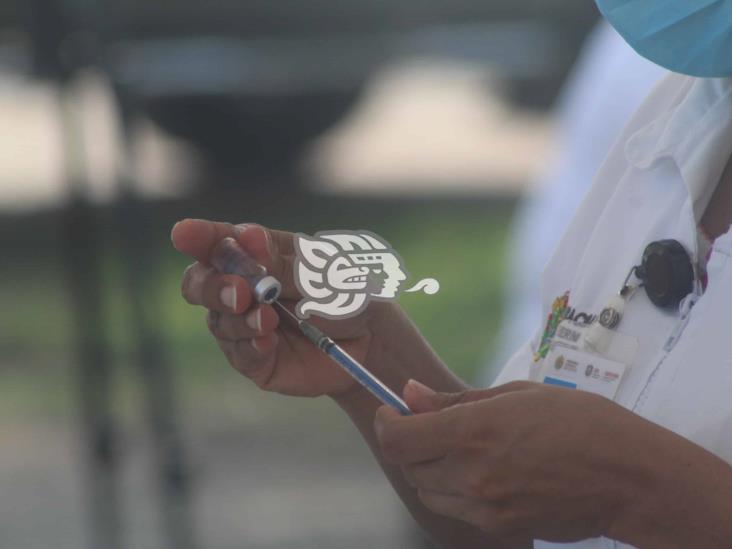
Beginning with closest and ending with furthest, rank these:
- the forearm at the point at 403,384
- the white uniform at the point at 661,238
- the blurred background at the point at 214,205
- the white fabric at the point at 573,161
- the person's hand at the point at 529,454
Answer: the person's hand at the point at 529,454 < the white uniform at the point at 661,238 < the forearm at the point at 403,384 < the blurred background at the point at 214,205 < the white fabric at the point at 573,161

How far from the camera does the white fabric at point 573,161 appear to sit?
1.72m

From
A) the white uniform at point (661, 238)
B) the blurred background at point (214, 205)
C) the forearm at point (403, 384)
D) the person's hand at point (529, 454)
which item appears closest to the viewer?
the person's hand at point (529, 454)

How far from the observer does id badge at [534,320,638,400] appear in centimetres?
101

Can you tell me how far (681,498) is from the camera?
858mm

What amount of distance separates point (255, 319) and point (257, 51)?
1516 mm

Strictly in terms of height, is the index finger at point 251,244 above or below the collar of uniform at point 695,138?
below

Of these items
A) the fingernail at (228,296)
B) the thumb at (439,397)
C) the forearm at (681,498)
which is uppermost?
the fingernail at (228,296)

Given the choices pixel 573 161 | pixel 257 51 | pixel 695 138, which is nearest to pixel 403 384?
pixel 695 138

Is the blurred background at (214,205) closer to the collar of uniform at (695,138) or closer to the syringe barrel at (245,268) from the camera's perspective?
the syringe barrel at (245,268)

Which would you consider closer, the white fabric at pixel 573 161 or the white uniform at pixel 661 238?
the white uniform at pixel 661 238

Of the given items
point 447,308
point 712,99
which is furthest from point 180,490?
point 712,99

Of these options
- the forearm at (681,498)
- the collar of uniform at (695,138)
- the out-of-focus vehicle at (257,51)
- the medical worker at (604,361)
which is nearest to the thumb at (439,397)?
the medical worker at (604,361)

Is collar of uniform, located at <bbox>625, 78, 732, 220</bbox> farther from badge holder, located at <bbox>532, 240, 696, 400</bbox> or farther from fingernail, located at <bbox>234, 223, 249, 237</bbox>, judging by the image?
fingernail, located at <bbox>234, 223, 249, 237</bbox>

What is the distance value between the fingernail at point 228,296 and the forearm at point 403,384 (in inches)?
6.4
